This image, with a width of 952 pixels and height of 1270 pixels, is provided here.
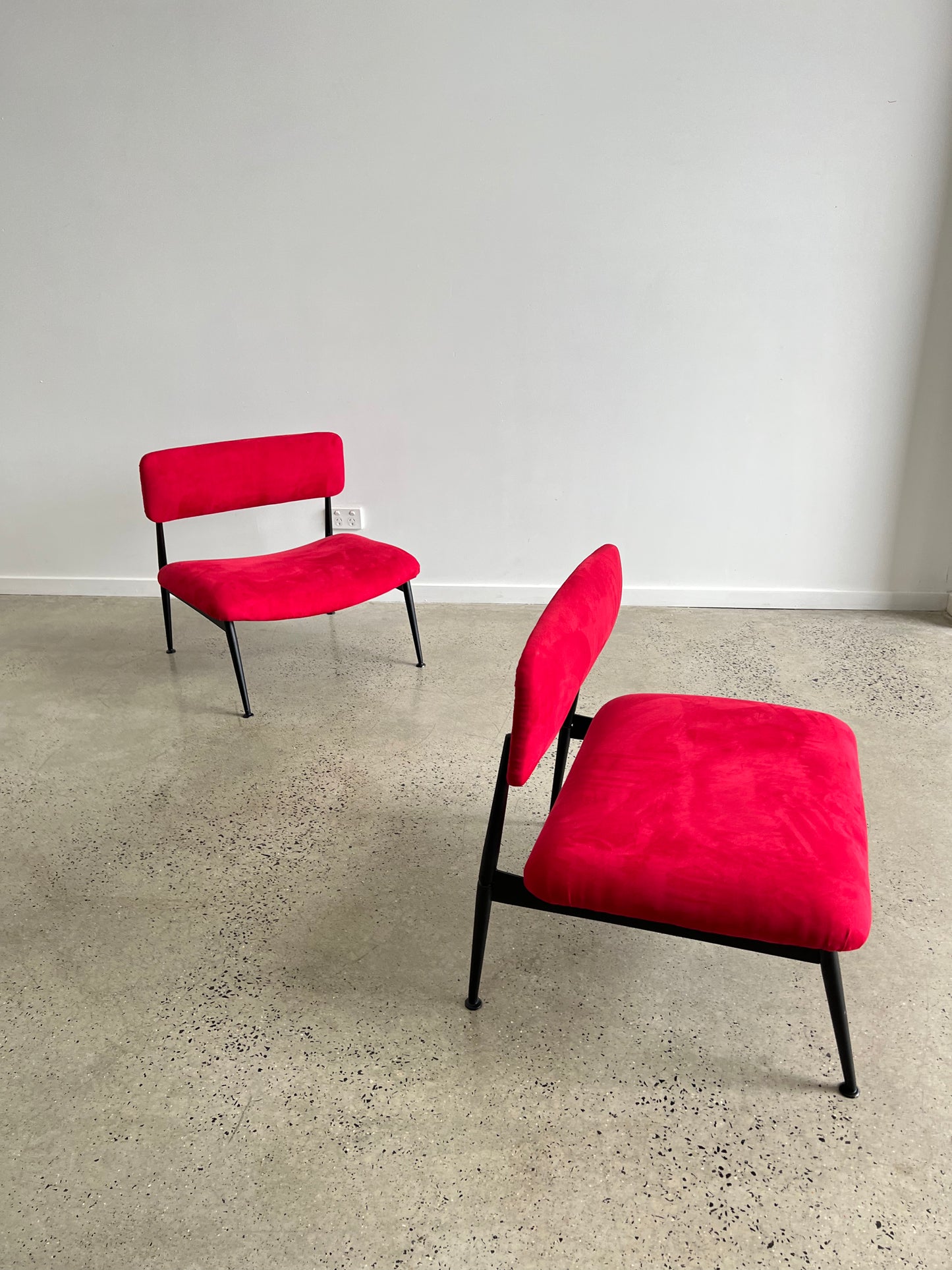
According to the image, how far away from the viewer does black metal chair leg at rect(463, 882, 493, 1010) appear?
1.62 metres

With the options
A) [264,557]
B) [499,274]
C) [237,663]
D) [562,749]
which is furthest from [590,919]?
[499,274]

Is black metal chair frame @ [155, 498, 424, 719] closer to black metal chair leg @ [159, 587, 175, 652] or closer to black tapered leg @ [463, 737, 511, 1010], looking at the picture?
black metal chair leg @ [159, 587, 175, 652]

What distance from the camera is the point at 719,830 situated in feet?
5.03

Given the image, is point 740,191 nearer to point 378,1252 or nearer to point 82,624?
point 82,624

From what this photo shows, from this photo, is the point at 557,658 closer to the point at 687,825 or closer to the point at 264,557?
the point at 687,825

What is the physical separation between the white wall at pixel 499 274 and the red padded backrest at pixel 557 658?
2.00 m

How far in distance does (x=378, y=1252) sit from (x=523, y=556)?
2832mm

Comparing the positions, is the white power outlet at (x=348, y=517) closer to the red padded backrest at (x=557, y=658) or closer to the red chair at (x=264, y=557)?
the red chair at (x=264, y=557)

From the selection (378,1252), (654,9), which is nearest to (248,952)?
(378,1252)

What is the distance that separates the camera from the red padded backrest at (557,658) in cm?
146

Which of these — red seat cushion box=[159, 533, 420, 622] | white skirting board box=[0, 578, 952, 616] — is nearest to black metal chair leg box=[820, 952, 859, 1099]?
red seat cushion box=[159, 533, 420, 622]

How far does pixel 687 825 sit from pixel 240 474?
7.53ft

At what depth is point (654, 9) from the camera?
10.4 feet

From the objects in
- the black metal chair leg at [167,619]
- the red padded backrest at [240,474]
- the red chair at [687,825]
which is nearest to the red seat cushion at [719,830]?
the red chair at [687,825]
